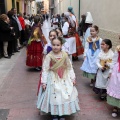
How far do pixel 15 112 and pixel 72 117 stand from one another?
1.05 metres

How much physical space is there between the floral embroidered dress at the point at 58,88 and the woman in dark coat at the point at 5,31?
5670 mm

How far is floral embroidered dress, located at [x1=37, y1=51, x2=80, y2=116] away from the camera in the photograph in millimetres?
3729

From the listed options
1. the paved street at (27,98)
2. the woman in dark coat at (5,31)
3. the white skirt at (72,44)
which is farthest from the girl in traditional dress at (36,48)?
the woman in dark coat at (5,31)

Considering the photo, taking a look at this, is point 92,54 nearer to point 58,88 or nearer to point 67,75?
point 67,75

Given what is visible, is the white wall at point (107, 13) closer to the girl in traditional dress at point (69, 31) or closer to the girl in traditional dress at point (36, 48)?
the girl in traditional dress at point (69, 31)

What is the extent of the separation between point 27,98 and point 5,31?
15.7ft

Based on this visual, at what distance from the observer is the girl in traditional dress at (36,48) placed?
24.2 ft

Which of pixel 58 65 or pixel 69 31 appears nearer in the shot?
pixel 58 65

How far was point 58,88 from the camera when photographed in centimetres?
376

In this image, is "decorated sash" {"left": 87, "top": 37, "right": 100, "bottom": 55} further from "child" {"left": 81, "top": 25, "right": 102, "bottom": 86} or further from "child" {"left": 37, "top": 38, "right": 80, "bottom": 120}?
"child" {"left": 37, "top": 38, "right": 80, "bottom": 120}

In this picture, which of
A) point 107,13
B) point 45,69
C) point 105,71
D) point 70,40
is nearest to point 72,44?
point 70,40

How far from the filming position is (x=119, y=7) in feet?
26.7

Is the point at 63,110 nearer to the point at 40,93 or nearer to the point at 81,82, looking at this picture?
the point at 40,93

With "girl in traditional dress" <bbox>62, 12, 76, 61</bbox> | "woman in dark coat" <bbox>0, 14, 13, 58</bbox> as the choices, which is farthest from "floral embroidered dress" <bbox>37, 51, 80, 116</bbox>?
"woman in dark coat" <bbox>0, 14, 13, 58</bbox>
